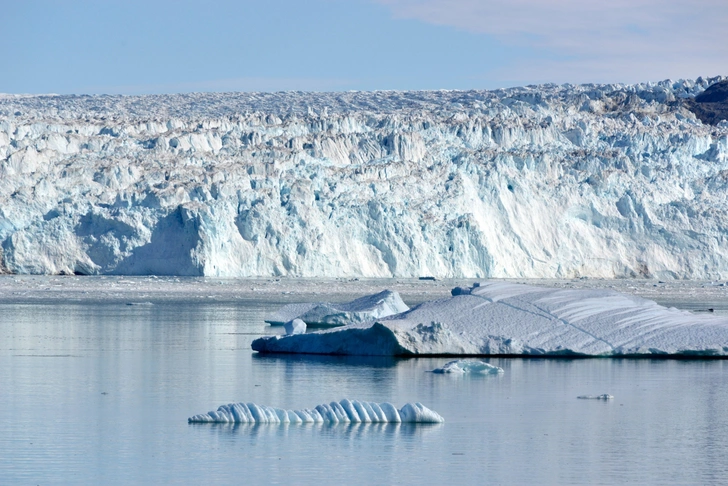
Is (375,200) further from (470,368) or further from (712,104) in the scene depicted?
(712,104)

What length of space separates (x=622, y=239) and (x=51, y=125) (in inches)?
805

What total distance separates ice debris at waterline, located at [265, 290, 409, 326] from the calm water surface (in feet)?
6.56

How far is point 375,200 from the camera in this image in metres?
31.0

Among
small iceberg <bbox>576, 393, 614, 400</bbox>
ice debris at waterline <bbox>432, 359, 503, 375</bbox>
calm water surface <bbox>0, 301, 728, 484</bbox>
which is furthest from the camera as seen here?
ice debris at waterline <bbox>432, 359, 503, 375</bbox>

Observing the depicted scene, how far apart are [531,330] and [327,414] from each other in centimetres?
469

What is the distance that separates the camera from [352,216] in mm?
31047

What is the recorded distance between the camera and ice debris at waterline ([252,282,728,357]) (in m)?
11.9

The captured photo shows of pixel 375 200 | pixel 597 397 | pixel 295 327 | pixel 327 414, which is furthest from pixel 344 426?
pixel 375 200

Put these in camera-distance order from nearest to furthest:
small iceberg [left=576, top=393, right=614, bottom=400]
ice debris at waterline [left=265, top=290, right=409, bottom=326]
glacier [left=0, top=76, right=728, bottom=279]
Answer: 1. small iceberg [left=576, top=393, right=614, bottom=400]
2. ice debris at waterline [left=265, top=290, right=409, bottom=326]
3. glacier [left=0, top=76, right=728, bottom=279]

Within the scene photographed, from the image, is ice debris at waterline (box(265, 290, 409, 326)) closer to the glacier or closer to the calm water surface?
the calm water surface

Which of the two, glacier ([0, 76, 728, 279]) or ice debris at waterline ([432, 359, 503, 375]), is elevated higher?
glacier ([0, 76, 728, 279])

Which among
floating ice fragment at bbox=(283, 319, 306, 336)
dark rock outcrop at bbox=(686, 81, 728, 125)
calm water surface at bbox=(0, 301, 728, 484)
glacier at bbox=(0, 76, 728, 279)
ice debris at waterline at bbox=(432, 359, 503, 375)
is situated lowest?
calm water surface at bbox=(0, 301, 728, 484)

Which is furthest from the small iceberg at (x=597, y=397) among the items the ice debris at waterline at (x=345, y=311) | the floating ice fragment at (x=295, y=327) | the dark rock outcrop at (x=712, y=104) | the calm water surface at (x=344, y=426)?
the dark rock outcrop at (x=712, y=104)

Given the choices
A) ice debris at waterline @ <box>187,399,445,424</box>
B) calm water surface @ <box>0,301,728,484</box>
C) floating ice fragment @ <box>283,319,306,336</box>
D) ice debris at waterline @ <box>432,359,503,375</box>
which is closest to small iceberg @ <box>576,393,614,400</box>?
calm water surface @ <box>0,301,728,484</box>
